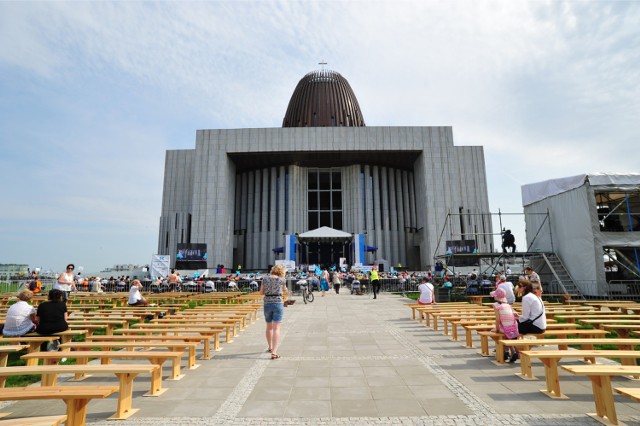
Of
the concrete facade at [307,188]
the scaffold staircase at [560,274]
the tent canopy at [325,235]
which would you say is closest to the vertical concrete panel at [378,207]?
the concrete facade at [307,188]

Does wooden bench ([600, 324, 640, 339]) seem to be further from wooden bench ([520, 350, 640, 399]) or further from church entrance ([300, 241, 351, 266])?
church entrance ([300, 241, 351, 266])

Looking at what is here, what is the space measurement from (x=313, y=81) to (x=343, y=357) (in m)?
50.7

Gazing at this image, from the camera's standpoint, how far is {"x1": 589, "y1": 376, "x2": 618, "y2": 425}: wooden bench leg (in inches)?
144

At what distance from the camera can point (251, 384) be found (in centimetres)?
504

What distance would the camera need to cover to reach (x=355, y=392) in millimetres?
4633

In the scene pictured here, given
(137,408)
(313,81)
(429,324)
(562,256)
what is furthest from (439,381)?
(313,81)

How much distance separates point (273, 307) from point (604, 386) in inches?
193

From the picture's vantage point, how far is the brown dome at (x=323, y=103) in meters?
50.1

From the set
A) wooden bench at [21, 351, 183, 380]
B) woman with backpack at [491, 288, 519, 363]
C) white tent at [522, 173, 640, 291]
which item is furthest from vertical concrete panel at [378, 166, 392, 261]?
wooden bench at [21, 351, 183, 380]

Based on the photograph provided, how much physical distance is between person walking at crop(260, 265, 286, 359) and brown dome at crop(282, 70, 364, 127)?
4489 centimetres

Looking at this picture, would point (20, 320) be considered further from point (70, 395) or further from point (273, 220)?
point (273, 220)

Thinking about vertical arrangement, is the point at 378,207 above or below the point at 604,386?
above

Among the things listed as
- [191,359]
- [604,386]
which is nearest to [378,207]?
[191,359]

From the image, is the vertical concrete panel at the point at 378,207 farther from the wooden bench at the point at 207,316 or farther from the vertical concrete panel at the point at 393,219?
the wooden bench at the point at 207,316
